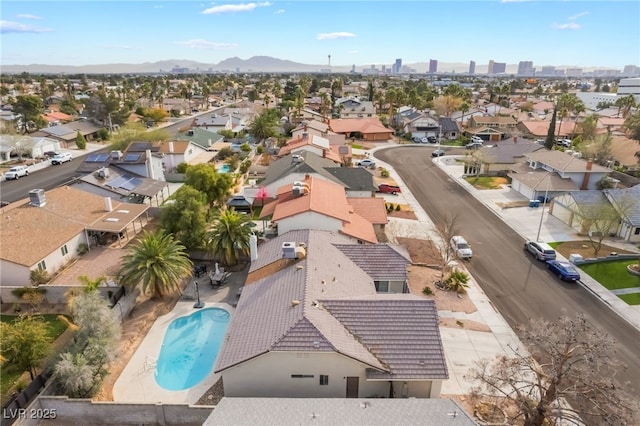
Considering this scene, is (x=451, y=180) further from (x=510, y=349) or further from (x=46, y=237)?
(x=46, y=237)

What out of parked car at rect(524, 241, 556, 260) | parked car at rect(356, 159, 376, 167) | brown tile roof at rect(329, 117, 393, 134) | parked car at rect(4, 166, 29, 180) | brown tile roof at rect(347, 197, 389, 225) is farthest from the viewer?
brown tile roof at rect(329, 117, 393, 134)

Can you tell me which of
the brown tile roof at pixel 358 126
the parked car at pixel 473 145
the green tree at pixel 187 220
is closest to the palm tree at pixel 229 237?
the green tree at pixel 187 220

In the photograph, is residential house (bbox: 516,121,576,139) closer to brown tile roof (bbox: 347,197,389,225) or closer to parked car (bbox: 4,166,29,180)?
brown tile roof (bbox: 347,197,389,225)

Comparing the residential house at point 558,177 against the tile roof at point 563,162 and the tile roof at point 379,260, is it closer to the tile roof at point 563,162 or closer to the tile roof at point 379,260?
the tile roof at point 563,162

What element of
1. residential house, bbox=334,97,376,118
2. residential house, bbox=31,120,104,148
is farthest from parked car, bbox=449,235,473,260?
residential house, bbox=334,97,376,118

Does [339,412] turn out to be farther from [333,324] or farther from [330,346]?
[333,324]

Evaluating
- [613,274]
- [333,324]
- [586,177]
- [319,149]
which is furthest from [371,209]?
[586,177]
